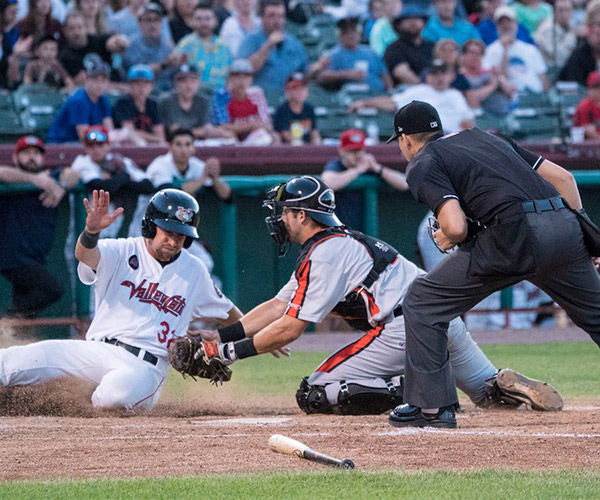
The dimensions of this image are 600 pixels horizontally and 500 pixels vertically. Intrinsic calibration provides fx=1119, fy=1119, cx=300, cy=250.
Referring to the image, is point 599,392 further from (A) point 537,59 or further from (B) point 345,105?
(A) point 537,59

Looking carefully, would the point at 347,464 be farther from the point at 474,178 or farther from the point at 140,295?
the point at 140,295

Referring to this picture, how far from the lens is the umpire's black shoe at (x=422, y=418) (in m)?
5.62

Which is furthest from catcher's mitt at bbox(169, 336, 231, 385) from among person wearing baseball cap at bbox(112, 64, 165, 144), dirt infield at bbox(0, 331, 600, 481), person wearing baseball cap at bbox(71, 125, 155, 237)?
person wearing baseball cap at bbox(112, 64, 165, 144)

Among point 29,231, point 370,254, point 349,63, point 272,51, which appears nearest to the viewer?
point 370,254

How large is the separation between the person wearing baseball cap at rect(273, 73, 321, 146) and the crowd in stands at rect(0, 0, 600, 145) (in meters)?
0.01

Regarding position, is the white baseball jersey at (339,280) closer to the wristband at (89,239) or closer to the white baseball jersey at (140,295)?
the white baseball jersey at (140,295)

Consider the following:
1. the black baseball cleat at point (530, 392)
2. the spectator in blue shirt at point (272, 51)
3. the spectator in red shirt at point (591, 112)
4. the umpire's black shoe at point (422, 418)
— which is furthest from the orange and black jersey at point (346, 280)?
the spectator in red shirt at point (591, 112)

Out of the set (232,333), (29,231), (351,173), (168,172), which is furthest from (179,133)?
(232,333)

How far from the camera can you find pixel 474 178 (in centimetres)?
541

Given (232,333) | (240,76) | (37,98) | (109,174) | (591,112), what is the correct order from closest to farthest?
1. (232,333)
2. (109,174)
3. (37,98)
4. (240,76)
5. (591,112)

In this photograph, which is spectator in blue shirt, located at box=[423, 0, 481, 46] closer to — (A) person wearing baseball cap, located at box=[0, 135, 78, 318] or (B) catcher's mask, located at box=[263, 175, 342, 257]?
(A) person wearing baseball cap, located at box=[0, 135, 78, 318]

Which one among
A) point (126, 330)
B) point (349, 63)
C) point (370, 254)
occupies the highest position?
point (349, 63)

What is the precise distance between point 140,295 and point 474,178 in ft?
7.58

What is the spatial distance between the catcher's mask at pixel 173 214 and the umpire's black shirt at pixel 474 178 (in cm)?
170
